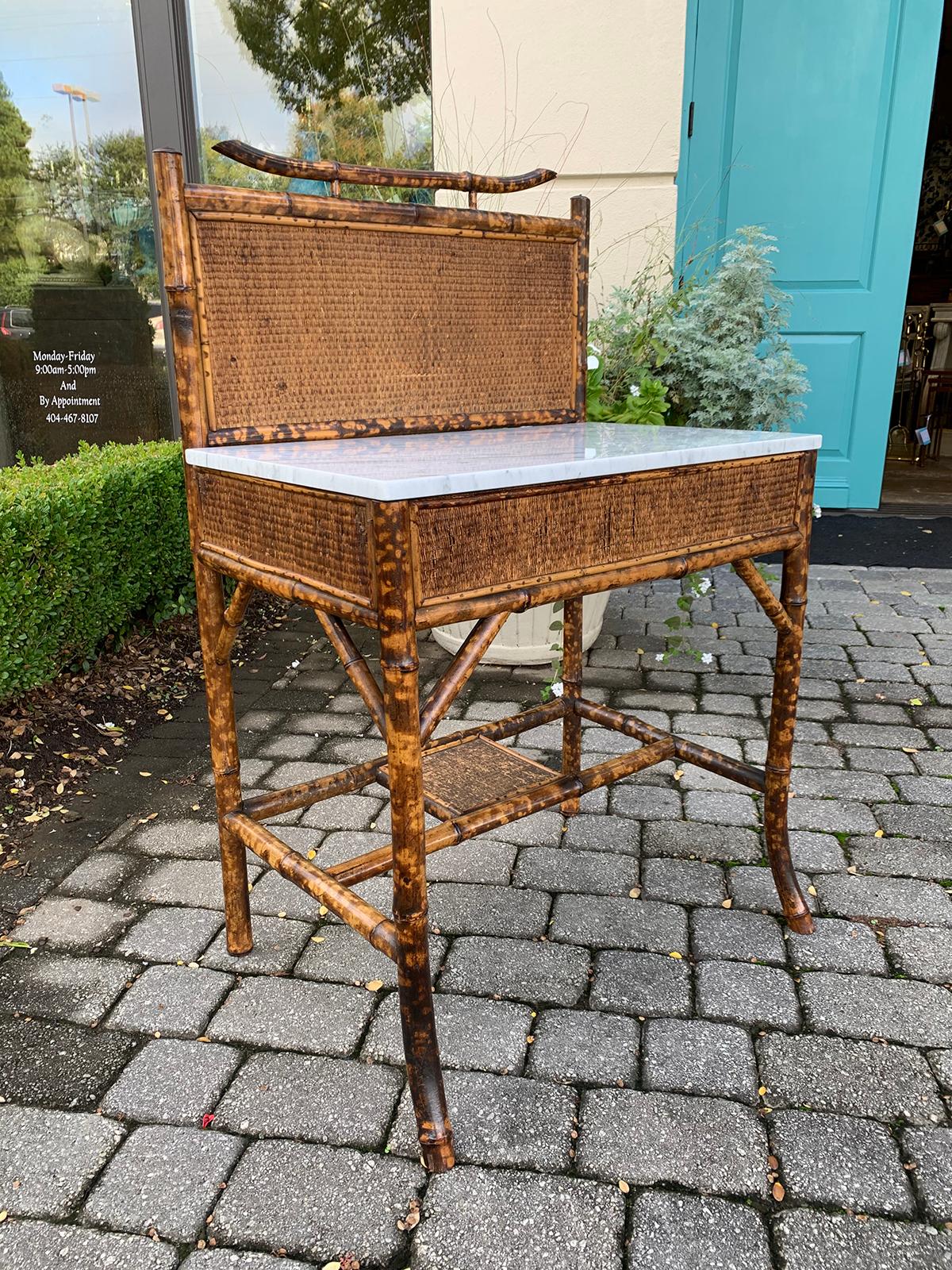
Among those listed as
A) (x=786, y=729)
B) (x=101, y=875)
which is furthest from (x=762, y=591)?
(x=101, y=875)

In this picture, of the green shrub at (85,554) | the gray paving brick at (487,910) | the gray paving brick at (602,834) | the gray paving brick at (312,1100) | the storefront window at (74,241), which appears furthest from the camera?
the storefront window at (74,241)

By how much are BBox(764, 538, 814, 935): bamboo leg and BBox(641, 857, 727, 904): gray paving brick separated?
170 mm

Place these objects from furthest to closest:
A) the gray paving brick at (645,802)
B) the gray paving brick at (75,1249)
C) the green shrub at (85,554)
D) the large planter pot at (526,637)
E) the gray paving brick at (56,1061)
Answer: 1. the large planter pot at (526,637)
2. the green shrub at (85,554)
3. the gray paving brick at (645,802)
4. the gray paving brick at (56,1061)
5. the gray paving brick at (75,1249)

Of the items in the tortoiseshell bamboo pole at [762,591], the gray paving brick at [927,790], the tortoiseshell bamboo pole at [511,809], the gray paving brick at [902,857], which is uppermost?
the tortoiseshell bamboo pole at [762,591]

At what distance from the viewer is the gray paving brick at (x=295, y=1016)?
1759 mm

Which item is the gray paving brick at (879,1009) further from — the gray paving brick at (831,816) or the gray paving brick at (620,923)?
the gray paving brick at (831,816)

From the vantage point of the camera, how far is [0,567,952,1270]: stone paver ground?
4.55 feet

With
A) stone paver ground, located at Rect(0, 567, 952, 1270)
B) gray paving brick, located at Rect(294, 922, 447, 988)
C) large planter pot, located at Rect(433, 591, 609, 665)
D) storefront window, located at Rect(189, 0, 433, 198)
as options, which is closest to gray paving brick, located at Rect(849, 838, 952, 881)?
stone paver ground, located at Rect(0, 567, 952, 1270)

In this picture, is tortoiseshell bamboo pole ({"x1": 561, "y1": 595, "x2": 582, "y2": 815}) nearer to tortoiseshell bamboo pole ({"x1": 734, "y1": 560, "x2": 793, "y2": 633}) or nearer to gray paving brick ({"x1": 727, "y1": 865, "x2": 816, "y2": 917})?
gray paving brick ({"x1": 727, "y1": 865, "x2": 816, "y2": 917})

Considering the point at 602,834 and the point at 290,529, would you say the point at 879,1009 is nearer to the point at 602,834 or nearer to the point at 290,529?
the point at 602,834

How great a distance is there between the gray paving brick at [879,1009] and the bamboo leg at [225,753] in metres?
1.16

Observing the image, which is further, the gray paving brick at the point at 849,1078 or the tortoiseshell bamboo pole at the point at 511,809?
the tortoiseshell bamboo pole at the point at 511,809

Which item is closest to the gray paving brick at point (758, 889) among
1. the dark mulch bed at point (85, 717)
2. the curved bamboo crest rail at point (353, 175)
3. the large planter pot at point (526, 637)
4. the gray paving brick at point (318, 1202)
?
the gray paving brick at point (318, 1202)

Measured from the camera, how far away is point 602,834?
247 cm
